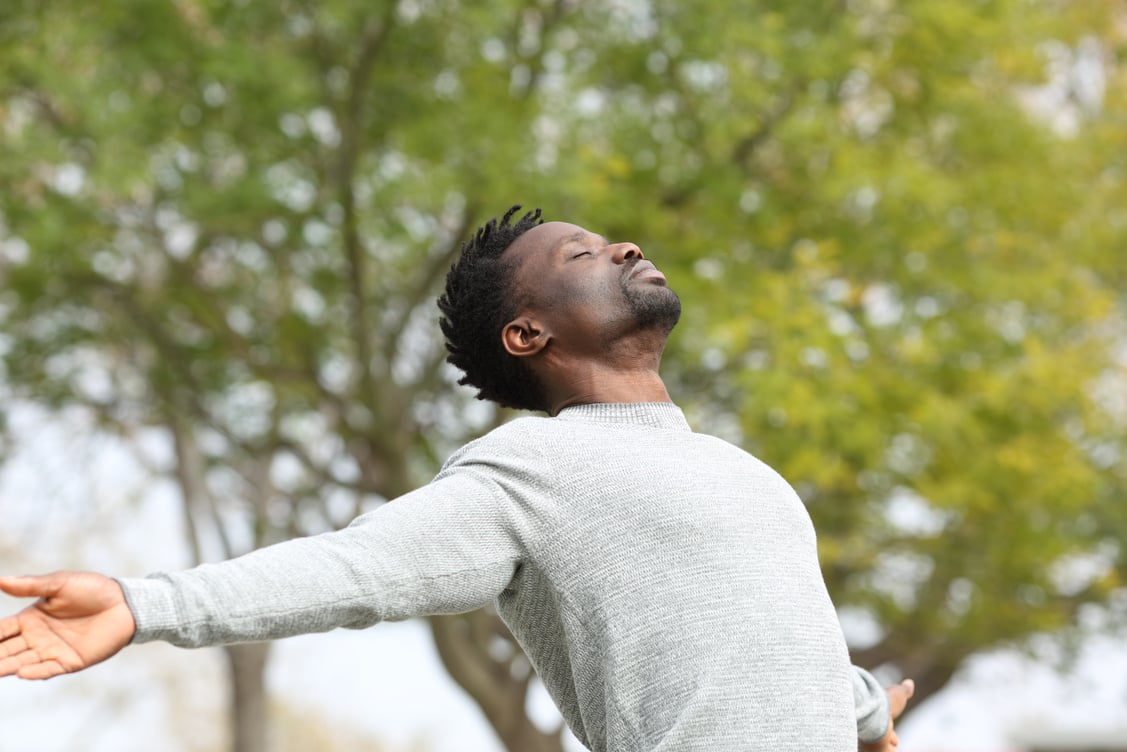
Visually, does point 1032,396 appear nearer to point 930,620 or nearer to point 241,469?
point 930,620

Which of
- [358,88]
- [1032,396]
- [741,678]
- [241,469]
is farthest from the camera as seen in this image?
[241,469]

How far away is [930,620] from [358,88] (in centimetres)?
714

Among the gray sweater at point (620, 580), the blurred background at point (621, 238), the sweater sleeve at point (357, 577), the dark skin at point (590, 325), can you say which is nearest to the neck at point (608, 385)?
the dark skin at point (590, 325)

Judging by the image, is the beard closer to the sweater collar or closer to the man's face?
the man's face

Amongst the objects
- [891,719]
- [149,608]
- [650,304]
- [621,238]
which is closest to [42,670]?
[149,608]

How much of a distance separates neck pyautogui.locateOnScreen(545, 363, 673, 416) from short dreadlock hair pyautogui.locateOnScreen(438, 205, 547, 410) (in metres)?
0.07

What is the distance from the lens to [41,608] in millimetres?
1601

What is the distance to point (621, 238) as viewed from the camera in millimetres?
10625

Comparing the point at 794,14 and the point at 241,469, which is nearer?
the point at 794,14

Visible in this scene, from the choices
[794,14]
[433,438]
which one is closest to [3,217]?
[433,438]

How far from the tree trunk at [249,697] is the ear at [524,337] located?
36.7 feet

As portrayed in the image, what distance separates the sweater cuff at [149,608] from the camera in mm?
1614

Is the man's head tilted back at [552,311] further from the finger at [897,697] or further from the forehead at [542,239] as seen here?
the finger at [897,697]

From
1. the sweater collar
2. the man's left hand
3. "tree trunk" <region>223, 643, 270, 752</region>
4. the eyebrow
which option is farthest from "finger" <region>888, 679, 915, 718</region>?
"tree trunk" <region>223, 643, 270, 752</region>
